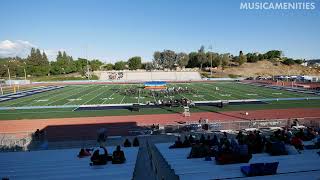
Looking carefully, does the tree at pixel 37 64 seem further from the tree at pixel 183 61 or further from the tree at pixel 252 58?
the tree at pixel 252 58

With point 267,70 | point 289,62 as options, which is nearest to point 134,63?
point 267,70

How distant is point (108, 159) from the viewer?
32.9 feet

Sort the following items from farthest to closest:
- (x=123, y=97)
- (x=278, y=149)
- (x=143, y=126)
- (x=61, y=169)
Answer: (x=123, y=97) < (x=143, y=126) < (x=278, y=149) < (x=61, y=169)

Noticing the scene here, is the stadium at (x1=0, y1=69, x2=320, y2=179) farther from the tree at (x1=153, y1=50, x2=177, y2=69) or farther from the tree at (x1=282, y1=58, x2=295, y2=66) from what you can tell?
the tree at (x1=153, y1=50, x2=177, y2=69)

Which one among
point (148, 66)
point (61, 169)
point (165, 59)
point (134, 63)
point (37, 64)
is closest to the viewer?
point (61, 169)

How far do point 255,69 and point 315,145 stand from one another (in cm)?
10066

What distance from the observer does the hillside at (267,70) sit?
334ft

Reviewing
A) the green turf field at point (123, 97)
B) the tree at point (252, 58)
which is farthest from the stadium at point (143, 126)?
the tree at point (252, 58)

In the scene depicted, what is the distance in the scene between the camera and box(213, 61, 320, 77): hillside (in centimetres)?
10190

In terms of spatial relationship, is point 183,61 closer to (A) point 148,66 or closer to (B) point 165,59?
(B) point 165,59

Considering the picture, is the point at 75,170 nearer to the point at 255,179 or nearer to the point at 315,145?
the point at 255,179

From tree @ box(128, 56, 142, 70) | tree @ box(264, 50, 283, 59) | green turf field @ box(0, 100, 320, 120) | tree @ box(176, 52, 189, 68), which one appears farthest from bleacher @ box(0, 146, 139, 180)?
tree @ box(264, 50, 283, 59)

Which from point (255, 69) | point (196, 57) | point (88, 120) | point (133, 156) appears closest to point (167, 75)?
point (196, 57)

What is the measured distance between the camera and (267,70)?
108125 millimetres
